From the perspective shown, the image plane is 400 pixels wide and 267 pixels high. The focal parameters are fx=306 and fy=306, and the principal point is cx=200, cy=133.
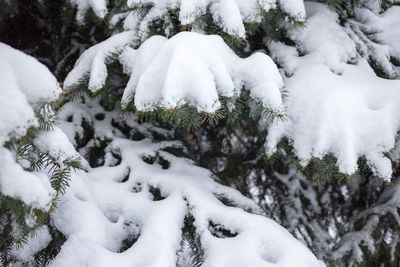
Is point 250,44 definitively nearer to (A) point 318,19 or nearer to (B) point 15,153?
(A) point 318,19

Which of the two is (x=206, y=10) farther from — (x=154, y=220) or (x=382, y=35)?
(x=382, y=35)

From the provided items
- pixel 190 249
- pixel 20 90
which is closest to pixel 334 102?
pixel 190 249

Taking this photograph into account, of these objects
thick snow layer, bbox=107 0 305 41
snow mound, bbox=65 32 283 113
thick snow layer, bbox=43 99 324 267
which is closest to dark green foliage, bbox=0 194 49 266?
thick snow layer, bbox=43 99 324 267

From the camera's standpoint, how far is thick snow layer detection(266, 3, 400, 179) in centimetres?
156

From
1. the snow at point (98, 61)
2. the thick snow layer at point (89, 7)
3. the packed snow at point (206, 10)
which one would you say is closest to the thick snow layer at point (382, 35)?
the packed snow at point (206, 10)

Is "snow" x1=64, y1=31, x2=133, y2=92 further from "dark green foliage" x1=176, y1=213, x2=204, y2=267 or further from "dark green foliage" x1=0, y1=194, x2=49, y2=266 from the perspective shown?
"dark green foliage" x1=176, y1=213, x2=204, y2=267

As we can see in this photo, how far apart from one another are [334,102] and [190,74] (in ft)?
2.76

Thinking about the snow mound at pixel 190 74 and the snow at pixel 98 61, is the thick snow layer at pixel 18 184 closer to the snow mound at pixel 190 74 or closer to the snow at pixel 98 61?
the snow mound at pixel 190 74

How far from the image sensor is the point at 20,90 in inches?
41.6

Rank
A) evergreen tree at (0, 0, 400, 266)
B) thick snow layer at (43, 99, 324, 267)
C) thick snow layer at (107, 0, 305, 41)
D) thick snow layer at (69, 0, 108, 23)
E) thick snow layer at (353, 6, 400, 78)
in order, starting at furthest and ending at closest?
thick snow layer at (353, 6, 400, 78)
thick snow layer at (69, 0, 108, 23)
thick snow layer at (107, 0, 305, 41)
thick snow layer at (43, 99, 324, 267)
evergreen tree at (0, 0, 400, 266)

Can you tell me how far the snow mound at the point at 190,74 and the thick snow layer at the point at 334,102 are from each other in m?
0.32

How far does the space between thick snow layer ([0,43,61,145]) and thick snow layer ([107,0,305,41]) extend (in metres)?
0.73

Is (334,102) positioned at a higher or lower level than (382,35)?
lower

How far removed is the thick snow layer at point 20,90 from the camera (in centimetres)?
97
